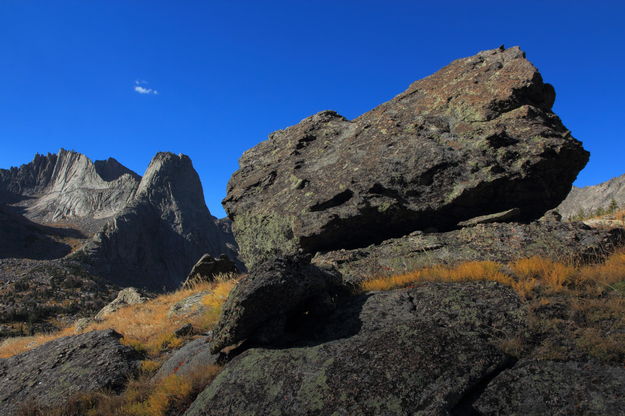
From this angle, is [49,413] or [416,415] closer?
[416,415]

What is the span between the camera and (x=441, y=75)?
1412cm

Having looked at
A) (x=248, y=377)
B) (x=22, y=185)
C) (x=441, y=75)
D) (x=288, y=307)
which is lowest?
(x=248, y=377)

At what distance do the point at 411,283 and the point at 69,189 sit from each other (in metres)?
170

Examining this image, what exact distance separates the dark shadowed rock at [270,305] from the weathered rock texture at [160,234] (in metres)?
81.8

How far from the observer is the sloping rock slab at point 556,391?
4.25 m

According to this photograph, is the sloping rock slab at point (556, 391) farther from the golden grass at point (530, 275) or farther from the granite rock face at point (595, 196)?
the granite rock face at point (595, 196)

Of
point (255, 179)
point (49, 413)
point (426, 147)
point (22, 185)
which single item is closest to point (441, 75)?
point (426, 147)

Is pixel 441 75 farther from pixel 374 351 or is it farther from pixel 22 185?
pixel 22 185

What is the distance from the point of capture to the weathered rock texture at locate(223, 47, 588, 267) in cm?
1046

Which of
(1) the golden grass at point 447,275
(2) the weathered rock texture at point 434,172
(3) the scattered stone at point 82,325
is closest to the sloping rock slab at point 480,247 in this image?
(1) the golden grass at point 447,275

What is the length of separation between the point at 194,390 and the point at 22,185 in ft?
667

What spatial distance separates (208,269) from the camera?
63.2 ft

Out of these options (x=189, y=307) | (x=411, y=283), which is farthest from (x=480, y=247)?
(x=189, y=307)

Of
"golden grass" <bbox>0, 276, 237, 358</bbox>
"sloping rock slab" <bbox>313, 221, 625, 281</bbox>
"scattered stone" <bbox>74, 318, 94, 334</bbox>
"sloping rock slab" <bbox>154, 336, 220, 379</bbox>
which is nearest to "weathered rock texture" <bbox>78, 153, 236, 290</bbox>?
"scattered stone" <bbox>74, 318, 94, 334</bbox>
